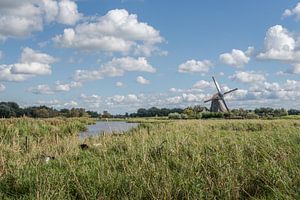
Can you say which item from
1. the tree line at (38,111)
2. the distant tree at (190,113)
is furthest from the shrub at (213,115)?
the tree line at (38,111)

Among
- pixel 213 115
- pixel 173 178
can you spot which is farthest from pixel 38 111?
pixel 173 178

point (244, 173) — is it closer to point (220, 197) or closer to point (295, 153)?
point (220, 197)

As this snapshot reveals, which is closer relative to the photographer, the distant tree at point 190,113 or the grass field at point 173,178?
the grass field at point 173,178

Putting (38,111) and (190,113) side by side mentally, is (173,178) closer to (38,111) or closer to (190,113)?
(38,111)

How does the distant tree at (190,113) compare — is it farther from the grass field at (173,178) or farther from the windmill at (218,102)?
the grass field at (173,178)

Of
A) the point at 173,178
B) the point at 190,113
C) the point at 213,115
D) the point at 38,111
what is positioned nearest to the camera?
the point at 173,178

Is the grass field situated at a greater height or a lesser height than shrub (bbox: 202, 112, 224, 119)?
lesser

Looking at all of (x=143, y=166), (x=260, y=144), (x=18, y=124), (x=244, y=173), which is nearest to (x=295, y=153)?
(x=260, y=144)

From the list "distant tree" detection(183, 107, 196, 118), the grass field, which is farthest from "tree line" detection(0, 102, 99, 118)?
the grass field

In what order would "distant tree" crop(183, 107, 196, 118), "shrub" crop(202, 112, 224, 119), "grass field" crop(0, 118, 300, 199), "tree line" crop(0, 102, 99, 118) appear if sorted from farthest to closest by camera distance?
"distant tree" crop(183, 107, 196, 118), "shrub" crop(202, 112, 224, 119), "tree line" crop(0, 102, 99, 118), "grass field" crop(0, 118, 300, 199)

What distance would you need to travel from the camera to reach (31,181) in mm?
8664

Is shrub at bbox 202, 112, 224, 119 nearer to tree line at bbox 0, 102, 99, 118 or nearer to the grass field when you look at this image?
tree line at bbox 0, 102, 99, 118

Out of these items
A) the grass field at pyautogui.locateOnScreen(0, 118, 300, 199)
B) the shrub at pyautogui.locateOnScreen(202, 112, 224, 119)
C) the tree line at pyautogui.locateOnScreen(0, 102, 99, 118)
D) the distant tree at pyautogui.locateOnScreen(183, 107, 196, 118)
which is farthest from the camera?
the distant tree at pyautogui.locateOnScreen(183, 107, 196, 118)

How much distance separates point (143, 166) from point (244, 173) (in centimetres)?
200
